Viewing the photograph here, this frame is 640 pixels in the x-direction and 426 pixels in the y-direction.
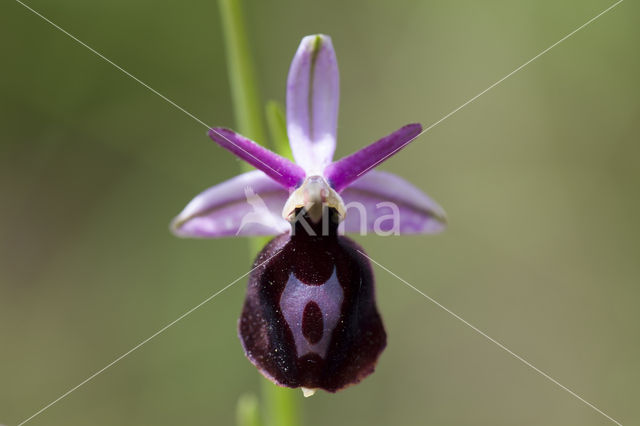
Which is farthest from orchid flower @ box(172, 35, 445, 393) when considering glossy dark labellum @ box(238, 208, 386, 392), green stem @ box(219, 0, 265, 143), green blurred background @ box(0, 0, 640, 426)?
green blurred background @ box(0, 0, 640, 426)

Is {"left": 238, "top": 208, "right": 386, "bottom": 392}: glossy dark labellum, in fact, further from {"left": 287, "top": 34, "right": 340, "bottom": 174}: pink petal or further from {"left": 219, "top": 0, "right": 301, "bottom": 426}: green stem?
{"left": 219, "top": 0, "right": 301, "bottom": 426}: green stem

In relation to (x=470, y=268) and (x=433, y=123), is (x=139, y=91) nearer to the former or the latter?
(x=433, y=123)

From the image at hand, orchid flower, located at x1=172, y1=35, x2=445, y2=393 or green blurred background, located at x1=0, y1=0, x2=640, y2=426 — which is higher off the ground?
green blurred background, located at x1=0, y1=0, x2=640, y2=426

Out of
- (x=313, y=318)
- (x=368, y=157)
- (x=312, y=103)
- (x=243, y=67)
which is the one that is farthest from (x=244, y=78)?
(x=313, y=318)

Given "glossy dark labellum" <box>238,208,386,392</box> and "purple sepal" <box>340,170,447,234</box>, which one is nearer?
"glossy dark labellum" <box>238,208,386,392</box>

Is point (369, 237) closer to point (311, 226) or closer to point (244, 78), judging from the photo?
point (244, 78)

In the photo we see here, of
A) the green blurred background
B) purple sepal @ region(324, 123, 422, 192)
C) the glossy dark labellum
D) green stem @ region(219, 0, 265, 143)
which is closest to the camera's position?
the glossy dark labellum

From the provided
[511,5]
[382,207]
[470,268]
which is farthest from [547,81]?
[382,207]
